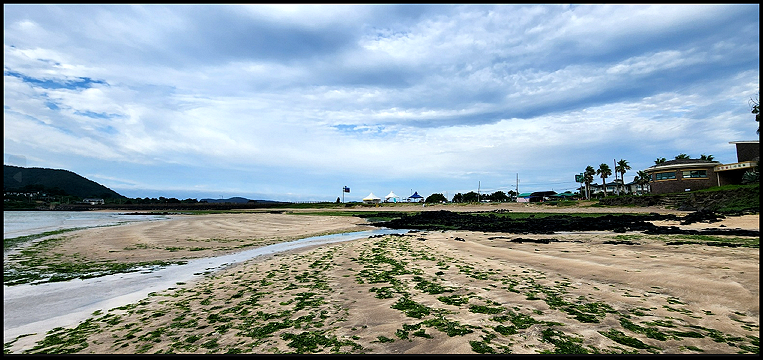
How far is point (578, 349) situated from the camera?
590cm

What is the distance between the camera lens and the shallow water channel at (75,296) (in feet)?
30.0

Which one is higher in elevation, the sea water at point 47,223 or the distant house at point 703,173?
A: the distant house at point 703,173

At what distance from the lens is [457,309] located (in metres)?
8.45

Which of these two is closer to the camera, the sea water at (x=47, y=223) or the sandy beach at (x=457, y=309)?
→ the sandy beach at (x=457, y=309)

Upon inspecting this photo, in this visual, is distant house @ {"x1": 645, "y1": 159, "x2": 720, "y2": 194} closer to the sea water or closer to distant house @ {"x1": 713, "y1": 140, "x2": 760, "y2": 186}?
distant house @ {"x1": 713, "y1": 140, "x2": 760, "y2": 186}

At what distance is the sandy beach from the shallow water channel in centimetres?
77

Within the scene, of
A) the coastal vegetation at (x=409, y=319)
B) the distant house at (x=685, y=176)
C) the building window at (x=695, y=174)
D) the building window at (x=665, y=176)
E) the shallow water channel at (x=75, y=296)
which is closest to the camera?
the coastal vegetation at (x=409, y=319)

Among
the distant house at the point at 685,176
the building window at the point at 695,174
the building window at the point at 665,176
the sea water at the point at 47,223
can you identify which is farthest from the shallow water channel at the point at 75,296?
the building window at the point at 665,176

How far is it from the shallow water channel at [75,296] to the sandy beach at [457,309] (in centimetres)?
77

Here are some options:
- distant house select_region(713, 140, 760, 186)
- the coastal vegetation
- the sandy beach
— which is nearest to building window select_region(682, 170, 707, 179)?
distant house select_region(713, 140, 760, 186)

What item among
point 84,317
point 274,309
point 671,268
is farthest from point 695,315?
point 84,317

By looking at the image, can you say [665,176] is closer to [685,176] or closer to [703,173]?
[685,176]

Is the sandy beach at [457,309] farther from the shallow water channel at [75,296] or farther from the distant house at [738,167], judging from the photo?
the distant house at [738,167]

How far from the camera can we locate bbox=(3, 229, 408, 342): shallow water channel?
913 centimetres
